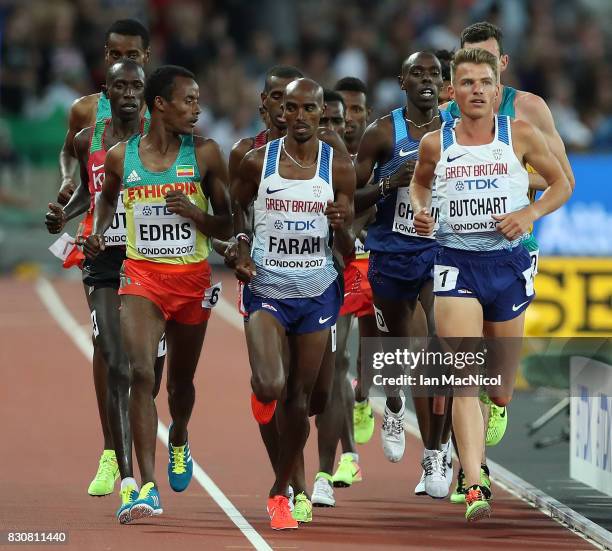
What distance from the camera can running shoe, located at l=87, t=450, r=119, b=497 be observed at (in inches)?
396

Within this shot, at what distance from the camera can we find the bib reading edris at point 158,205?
31.0 feet

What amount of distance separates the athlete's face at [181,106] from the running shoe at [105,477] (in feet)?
6.88

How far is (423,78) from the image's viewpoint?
1020 centimetres

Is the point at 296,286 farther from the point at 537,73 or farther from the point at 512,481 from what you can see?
the point at 537,73

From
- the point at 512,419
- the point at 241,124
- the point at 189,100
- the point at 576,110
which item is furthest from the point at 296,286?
the point at 576,110

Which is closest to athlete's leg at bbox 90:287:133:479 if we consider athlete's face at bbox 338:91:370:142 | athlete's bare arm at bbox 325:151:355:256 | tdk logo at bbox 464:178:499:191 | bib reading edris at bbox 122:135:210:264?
bib reading edris at bbox 122:135:210:264

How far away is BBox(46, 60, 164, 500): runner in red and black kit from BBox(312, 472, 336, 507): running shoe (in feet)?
3.73

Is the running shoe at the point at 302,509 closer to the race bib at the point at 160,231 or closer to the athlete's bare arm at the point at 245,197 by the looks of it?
the athlete's bare arm at the point at 245,197

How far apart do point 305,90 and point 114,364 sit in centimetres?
208

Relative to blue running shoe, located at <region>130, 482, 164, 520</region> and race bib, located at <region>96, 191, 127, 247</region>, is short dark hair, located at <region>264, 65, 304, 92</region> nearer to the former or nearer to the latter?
race bib, located at <region>96, 191, 127, 247</region>

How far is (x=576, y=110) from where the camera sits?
2564 centimetres

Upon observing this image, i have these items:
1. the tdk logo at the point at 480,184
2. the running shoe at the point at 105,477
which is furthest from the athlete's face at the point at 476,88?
the running shoe at the point at 105,477

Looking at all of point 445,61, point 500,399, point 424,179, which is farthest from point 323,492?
point 445,61

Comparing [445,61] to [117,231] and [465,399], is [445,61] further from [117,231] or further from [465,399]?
[465,399]
